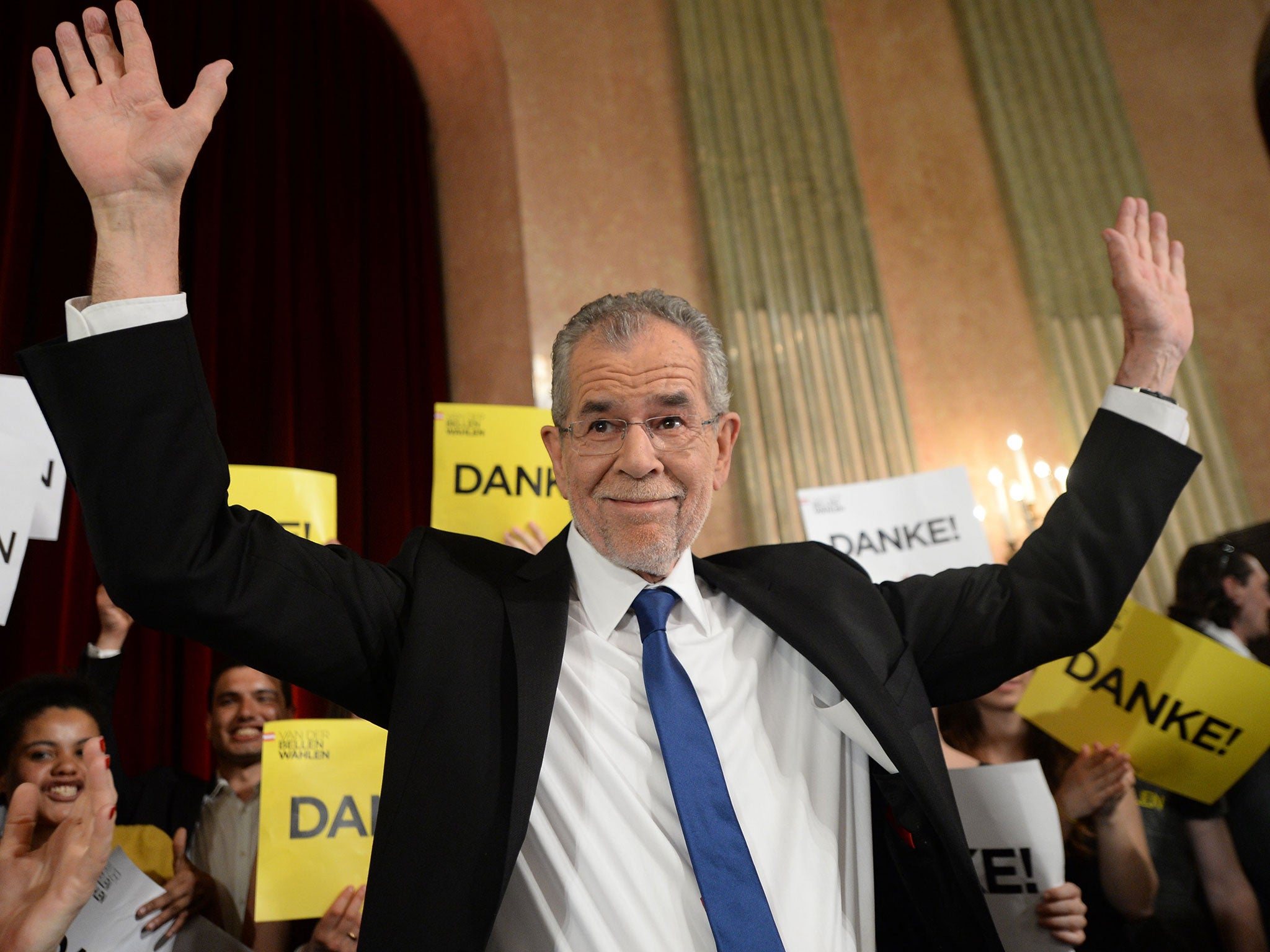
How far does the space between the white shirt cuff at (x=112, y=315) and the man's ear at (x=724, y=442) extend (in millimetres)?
790

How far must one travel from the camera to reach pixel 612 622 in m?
1.35

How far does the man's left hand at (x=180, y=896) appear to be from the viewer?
6.43 ft

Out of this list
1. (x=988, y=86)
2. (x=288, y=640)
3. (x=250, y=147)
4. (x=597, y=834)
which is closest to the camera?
(x=288, y=640)

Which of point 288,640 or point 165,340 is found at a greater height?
point 165,340

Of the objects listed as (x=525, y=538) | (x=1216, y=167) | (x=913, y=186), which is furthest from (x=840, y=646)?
(x=1216, y=167)

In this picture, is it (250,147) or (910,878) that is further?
(250,147)

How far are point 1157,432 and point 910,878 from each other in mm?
672

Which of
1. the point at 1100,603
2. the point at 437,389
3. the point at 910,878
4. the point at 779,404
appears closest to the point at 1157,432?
the point at 1100,603

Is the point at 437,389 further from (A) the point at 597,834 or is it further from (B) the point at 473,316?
(A) the point at 597,834

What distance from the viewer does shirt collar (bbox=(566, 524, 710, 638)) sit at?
1358mm

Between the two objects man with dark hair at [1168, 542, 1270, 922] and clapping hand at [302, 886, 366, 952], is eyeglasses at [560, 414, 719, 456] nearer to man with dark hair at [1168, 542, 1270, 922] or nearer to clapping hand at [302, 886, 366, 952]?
clapping hand at [302, 886, 366, 952]

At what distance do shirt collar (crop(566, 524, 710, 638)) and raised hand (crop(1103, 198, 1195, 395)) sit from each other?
672mm

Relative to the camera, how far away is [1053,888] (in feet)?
6.03

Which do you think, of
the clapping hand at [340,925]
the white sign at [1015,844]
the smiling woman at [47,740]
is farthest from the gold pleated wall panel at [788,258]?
the smiling woman at [47,740]
